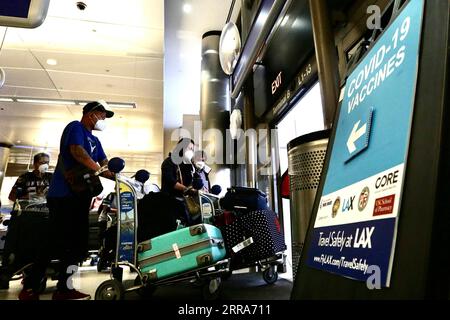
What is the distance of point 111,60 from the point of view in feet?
20.6

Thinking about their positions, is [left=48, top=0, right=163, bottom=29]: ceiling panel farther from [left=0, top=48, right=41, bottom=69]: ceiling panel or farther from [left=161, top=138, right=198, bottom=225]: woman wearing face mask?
[left=161, top=138, right=198, bottom=225]: woman wearing face mask

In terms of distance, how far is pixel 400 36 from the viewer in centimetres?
63

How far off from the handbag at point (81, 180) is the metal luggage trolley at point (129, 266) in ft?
0.45

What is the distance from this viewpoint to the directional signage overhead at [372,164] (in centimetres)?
52

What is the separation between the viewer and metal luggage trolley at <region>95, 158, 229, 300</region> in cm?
172

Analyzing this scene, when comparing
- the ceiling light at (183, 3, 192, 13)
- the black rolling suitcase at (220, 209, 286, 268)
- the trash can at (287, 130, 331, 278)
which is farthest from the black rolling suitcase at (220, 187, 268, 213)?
the ceiling light at (183, 3, 192, 13)

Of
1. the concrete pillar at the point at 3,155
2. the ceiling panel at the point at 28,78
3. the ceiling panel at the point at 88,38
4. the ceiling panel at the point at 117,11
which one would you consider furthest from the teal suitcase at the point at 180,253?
the concrete pillar at the point at 3,155

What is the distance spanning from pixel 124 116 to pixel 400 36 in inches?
378

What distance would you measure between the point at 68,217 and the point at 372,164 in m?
1.78

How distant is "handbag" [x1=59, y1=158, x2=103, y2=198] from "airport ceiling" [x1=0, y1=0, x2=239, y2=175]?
143 inches

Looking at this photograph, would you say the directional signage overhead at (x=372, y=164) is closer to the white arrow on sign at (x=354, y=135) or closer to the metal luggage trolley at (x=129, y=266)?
the white arrow on sign at (x=354, y=135)

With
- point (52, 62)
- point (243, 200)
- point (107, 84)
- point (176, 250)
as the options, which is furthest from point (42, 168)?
point (107, 84)

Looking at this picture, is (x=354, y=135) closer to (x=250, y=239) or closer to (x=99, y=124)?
(x=250, y=239)
